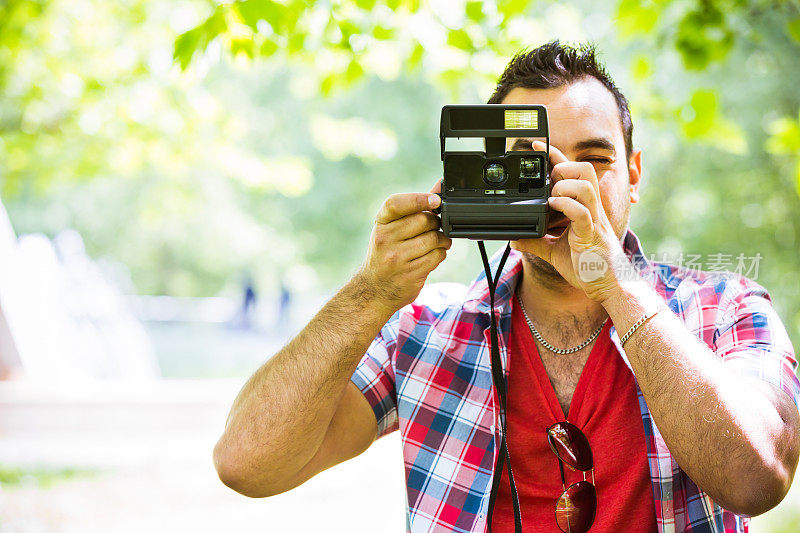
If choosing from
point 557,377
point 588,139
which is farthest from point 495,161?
point 557,377

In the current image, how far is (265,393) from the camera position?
2115 mm

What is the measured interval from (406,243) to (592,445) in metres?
0.77

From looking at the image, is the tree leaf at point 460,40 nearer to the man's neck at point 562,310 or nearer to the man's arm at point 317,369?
the man's neck at point 562,310

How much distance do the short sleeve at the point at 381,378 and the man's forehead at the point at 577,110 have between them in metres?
0.77

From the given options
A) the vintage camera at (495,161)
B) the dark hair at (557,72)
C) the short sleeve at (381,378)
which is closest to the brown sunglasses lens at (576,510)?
the short sleeve at (381,378)

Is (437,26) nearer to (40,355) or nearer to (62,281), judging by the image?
(40,355)

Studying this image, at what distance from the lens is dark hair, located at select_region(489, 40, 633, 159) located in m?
2.40

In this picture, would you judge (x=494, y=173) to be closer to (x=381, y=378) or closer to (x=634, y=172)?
(x=381, y=378)

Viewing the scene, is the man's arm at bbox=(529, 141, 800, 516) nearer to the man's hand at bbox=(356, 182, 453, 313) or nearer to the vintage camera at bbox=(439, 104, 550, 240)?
the vintage camera at bbox=(439, 104, 550, 240)

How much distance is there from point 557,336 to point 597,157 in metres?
0.56

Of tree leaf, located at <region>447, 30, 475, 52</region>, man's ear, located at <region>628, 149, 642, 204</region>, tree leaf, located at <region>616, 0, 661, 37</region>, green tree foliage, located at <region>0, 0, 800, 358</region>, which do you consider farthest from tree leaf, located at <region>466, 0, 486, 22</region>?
man's ear, located at <region>628, 149, 642, 204</region>

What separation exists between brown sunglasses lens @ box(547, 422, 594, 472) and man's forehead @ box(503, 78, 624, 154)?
82 cm

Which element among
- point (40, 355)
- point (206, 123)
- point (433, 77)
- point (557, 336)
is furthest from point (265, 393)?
point (40, 355)

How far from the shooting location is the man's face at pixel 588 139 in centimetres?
226
